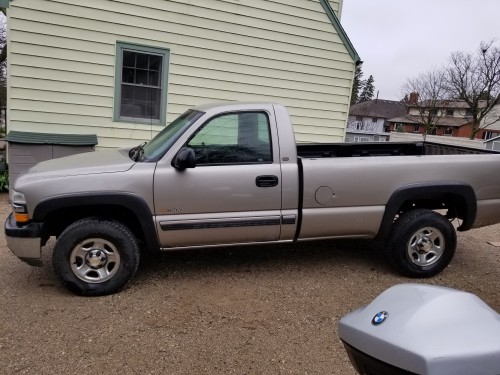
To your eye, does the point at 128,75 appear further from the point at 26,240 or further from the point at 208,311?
the point at 208,311

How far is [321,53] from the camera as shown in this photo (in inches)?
341

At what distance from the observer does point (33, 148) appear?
6.80 m

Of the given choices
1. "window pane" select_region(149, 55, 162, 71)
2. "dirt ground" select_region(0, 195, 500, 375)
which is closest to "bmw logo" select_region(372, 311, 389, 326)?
"dirt ground" select_region(0, 195, 500, 375)

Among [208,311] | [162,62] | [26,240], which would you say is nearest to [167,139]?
[26,240]

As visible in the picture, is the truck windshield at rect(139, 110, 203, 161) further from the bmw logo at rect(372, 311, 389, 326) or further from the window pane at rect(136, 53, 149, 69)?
the window pane at rect(136, 53, 149, 69)

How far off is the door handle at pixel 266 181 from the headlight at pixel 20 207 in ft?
6.65

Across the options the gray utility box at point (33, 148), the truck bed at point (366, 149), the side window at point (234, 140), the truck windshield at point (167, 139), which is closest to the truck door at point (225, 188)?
the side window at point (234, 140)

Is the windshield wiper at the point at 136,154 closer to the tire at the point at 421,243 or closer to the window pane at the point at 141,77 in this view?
the tire at the point at 421,243

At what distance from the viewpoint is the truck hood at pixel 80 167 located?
357 cm

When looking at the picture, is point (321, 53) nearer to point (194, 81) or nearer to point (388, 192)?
point (194, 81)

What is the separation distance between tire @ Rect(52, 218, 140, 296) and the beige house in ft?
14.1

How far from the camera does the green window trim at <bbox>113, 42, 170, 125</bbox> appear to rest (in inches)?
290

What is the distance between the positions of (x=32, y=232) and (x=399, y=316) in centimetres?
317

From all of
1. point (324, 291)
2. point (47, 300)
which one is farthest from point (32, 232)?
point (324, 291)
